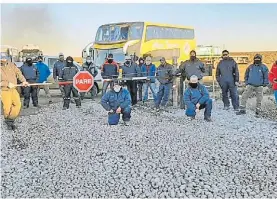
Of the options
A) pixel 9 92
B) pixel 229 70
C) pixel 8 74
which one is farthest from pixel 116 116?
pixel 229 70

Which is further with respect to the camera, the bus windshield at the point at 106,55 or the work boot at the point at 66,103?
the bus windshield at the point at 106,55

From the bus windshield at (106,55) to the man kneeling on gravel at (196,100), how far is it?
9.57 m

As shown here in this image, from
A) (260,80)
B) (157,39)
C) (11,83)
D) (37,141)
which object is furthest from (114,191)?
(157,39)

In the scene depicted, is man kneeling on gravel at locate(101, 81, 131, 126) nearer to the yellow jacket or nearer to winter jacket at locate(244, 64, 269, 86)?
the yellow jacket

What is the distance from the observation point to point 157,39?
21594 mm

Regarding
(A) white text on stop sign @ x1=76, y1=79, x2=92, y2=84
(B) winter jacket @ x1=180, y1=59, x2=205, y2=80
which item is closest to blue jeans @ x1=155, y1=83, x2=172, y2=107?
(B) winter jacket @ x1=180, y1=59, x2=205, y2=80

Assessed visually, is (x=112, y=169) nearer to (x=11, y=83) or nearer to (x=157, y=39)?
(x=11, y=83)

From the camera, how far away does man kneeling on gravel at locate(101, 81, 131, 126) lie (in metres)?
9.22

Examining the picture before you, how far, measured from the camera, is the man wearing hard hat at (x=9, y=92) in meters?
8.80

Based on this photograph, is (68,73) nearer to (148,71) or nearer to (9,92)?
(148,71)

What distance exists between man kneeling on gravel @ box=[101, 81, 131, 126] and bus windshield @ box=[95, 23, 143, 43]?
10.9 metres

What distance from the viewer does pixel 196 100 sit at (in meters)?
9.89

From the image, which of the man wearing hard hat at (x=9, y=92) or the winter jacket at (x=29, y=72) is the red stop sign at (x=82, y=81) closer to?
the winter jacket at (x=29, y=72)

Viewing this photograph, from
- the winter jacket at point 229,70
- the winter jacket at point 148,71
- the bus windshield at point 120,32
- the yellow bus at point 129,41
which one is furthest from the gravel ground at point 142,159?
the bus windshield at point 120,32
